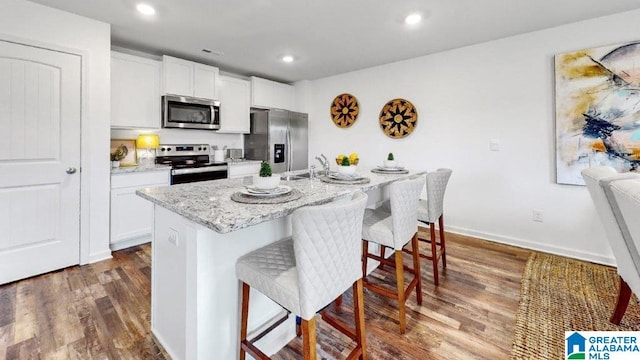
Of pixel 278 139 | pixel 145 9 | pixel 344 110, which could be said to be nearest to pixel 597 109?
pixel 344 110

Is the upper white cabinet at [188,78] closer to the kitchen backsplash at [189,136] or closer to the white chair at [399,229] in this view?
the kitchen backsplash at [189,136]

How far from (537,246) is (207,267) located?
11.1 feet

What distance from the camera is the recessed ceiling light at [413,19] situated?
2.55 metres

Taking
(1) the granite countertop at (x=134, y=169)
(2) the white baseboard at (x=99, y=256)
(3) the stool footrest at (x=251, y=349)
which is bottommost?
(3) the stool footrest at (x=251, y=349)

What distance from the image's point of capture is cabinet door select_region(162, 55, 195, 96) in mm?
Answer: 3414

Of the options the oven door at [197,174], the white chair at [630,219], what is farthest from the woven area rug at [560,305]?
the oven door at [197,174]

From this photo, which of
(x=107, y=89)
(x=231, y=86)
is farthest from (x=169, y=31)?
(x=231, y=86)

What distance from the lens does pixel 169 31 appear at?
9.53 feet

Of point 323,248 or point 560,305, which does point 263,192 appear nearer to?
point 323,248

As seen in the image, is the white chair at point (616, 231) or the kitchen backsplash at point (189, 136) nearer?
the white chair at point (616, 231)

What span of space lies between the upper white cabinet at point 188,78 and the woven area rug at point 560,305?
13.2 ft

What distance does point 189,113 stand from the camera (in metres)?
3.63

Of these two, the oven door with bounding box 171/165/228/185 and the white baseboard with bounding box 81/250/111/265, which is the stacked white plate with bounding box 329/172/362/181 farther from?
the white baseboard with bounding box 81/250/111/265

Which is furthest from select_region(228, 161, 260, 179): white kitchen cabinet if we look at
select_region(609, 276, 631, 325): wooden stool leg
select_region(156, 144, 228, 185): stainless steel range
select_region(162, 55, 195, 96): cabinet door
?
select_region(609, 276, 631, 325): wooden stool leg
